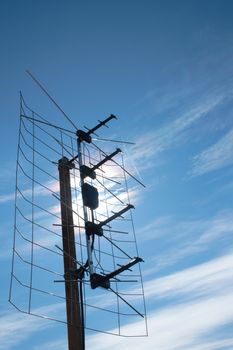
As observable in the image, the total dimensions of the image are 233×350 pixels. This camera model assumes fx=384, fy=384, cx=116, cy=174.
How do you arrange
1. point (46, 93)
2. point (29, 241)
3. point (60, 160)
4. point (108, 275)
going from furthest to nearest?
point (60, 160)
point (46, 93)
point (108, 275)
point (29, 241)

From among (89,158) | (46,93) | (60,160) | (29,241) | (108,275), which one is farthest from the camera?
(89,158)

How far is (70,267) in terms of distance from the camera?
27.5 feet

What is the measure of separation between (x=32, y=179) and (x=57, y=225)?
3.85 feet

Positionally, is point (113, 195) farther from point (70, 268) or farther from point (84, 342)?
point (84, 342)

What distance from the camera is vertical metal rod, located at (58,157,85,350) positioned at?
7.62m

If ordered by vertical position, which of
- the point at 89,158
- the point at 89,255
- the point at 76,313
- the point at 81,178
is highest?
the point at 89,158

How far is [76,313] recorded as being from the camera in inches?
309

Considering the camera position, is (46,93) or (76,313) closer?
(76,313)

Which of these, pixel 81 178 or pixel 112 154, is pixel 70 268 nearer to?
pixel 81 178

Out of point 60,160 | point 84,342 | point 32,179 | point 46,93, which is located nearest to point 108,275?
point 84,342

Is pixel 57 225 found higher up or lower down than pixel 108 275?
higher up

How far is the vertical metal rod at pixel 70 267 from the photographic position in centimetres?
762

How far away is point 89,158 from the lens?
10758 millimetres

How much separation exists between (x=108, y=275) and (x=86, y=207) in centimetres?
189
